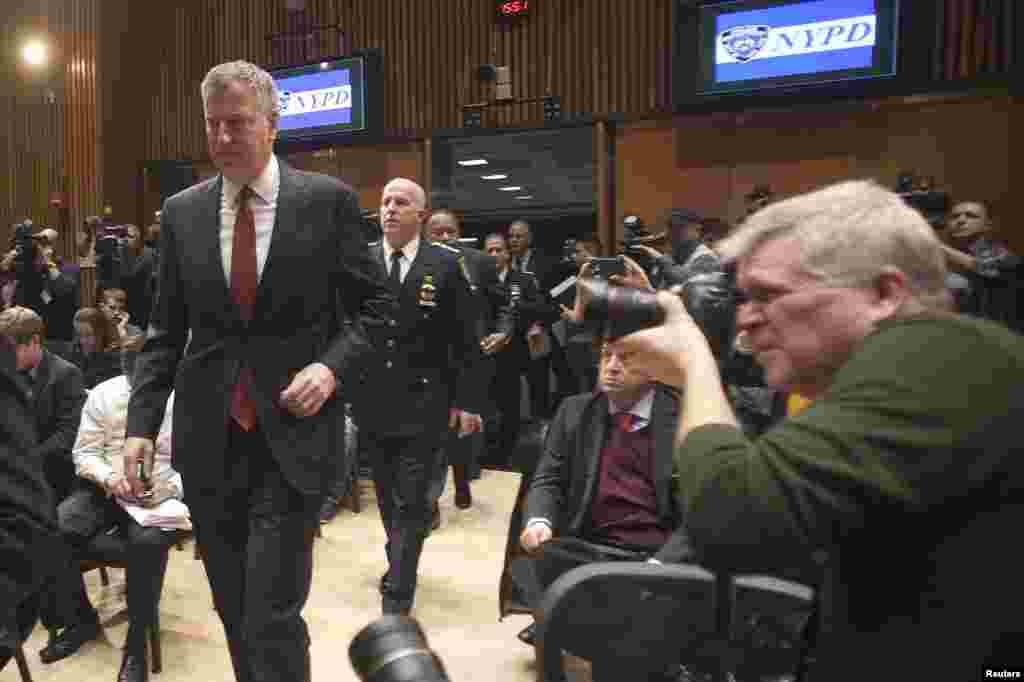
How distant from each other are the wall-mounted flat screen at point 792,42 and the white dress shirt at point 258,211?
14.9 ft

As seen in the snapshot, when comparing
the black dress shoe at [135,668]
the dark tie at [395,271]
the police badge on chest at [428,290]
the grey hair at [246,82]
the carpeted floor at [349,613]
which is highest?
the grey hair at [246,82]

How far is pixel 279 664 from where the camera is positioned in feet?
5.55

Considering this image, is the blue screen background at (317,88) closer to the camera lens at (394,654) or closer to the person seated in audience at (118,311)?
the person seated in audience at (118,311)

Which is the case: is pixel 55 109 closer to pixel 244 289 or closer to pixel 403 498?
pixel 403 498

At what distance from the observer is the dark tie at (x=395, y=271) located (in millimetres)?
3136

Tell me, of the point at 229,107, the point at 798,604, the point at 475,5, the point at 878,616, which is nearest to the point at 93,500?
the point at 229,107

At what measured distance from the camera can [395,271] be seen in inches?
124

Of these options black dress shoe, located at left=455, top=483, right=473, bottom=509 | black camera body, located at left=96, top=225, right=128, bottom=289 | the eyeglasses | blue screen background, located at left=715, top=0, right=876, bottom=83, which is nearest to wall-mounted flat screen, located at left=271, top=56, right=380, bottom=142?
black camera body, located at left=96, top=225, right=128, bottom=289

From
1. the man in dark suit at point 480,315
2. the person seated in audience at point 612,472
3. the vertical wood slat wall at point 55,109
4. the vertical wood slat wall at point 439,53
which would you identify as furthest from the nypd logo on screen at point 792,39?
the vertical wood slat wall at point 55,109

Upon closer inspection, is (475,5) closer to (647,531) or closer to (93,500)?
(93,500)

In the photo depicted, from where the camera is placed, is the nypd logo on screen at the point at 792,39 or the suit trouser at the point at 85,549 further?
the nypd logo on screen at the point at 792,39

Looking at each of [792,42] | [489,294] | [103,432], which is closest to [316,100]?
[489,294]

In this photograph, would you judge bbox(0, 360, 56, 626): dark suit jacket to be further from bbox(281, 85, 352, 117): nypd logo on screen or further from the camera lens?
bbox(281, 85, 352, 117): nypd logo on screen

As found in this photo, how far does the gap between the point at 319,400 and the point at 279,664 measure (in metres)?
0.53
